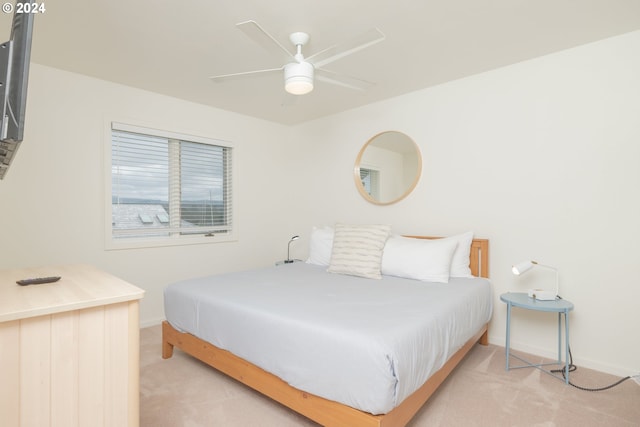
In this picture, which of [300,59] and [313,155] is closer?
[300,59]

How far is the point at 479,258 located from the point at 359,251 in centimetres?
103

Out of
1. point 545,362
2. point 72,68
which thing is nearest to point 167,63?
point 72,68

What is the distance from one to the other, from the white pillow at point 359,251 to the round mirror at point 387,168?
0.66 meters

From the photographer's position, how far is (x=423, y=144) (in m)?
3.28

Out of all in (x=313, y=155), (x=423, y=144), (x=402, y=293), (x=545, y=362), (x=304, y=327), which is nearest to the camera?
(x=304, y=327)

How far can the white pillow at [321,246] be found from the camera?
132 inches

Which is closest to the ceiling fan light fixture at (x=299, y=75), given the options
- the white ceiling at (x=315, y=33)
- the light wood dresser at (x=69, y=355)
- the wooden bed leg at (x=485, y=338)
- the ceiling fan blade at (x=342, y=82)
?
the ceiling fan blade at (x=342, y=82)

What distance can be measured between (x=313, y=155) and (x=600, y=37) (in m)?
2.91

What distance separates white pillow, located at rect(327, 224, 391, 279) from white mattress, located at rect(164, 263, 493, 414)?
138 mm

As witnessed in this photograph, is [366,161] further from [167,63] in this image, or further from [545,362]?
[545,362]

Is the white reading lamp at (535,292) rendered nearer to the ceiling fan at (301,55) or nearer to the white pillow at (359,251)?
the white pillow at (359,251)

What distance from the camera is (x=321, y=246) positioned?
→ 3400mm

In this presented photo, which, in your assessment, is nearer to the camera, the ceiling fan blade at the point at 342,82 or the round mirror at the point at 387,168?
the ceiling fan blade at the point at 342,82

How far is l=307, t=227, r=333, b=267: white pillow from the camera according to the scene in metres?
3.35
